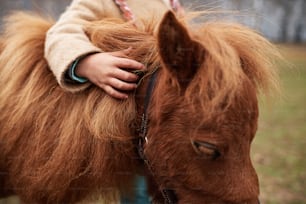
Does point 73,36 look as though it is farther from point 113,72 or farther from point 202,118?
point 202,118

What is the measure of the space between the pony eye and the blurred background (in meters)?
0.41

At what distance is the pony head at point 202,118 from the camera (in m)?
1.23

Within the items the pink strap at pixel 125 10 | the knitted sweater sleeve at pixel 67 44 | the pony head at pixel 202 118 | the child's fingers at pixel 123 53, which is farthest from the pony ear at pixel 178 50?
the pink strap at pixel 125 10

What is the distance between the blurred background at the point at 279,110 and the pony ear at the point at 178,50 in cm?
41

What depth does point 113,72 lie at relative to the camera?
1.42 m

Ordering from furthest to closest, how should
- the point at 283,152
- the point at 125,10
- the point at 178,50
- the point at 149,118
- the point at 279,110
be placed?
1. the point at 279,110
2. the point at 283,152
3. the point at 125,10
4. the point at 149,118
5. the point at 178,50

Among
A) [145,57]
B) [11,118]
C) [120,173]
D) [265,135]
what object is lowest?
[265,135]

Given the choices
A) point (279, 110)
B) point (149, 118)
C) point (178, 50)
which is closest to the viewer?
point (178, 50)

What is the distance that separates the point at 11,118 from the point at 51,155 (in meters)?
0.25

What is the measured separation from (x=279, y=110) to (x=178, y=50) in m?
6.08

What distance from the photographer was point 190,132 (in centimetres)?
125

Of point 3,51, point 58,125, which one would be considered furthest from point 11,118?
point 3,51

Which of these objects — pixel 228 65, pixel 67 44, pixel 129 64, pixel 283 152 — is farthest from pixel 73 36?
pixel 283 152

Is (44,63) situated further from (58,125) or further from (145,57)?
(145,57)
